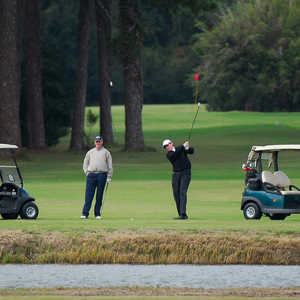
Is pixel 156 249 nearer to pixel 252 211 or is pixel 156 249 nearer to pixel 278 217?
pixel 252 211

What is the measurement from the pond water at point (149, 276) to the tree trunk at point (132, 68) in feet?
119

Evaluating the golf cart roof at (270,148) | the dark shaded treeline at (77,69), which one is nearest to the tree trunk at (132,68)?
the dark shaded treeline at (77,69)

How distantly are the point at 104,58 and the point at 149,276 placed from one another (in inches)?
1815

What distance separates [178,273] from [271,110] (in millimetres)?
83381

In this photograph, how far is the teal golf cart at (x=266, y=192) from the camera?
22484 millimetres

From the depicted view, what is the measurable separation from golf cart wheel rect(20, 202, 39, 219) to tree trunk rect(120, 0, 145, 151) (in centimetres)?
3191

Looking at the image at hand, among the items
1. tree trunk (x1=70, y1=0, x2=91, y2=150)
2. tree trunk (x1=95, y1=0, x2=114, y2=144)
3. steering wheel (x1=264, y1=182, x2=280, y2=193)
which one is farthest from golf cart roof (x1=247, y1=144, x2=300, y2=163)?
tree trunk (x1=70, y1=0, x2=91, y2=150)

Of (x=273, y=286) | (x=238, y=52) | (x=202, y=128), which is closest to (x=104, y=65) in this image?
(x=202, y=128)

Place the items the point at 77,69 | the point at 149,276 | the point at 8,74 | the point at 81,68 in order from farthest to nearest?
1. the point at 77,69
2. the point at 81,68
3. the point at 8,74
4. the point at 149,276

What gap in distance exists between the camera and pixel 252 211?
75.5ft

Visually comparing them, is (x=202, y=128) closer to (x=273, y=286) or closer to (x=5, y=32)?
(x=5, y=32)

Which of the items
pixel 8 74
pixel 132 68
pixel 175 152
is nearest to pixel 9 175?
pixel 175 152

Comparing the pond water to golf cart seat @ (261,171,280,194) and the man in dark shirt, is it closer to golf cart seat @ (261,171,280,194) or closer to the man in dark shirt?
the man in dark shirt

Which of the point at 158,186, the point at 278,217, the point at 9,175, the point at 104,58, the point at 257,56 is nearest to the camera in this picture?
the point at 9,175
